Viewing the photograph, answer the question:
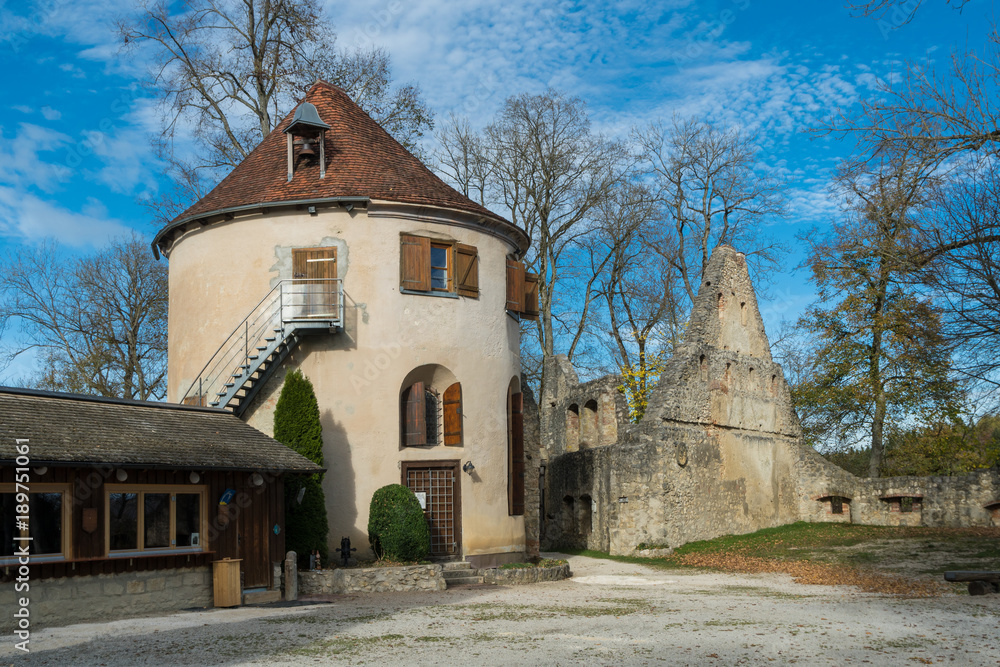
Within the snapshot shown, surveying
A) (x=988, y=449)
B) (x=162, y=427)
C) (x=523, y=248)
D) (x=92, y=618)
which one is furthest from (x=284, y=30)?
(x=988, y=449)

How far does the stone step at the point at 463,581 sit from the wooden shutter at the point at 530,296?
750cm

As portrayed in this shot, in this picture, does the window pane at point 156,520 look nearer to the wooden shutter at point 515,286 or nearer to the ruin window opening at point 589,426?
the wooden shutter at point 515,286

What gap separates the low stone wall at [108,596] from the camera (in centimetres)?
1370

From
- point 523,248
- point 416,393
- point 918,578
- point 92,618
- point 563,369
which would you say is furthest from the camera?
point 563,369

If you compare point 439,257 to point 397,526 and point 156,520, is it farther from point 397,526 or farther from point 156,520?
point 156,520

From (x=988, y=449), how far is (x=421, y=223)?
22626 millimetres

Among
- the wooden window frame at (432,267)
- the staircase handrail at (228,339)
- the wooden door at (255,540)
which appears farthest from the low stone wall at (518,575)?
the staircase handrail at (228,339)

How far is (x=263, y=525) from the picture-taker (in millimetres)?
17406

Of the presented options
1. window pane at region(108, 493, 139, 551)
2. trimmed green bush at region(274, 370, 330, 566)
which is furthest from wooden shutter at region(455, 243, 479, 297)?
window pane at region(108, 493, 139, 551)

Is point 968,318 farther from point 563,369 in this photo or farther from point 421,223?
point 563,369

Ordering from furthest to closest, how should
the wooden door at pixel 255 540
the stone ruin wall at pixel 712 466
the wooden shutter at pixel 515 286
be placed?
the stone ruin wall at pixel 712 466 < the wooden shutter at pixel 515 286 < the wooden door at pixel 255 540

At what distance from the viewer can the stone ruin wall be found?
90.0 feet

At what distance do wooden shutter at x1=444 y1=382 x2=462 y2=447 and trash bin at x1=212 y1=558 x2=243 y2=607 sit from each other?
6.32 metres

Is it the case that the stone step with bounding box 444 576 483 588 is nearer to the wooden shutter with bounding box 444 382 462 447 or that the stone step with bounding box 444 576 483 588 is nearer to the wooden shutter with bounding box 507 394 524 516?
the wooden shutter with bounding box 507 394 524 516
